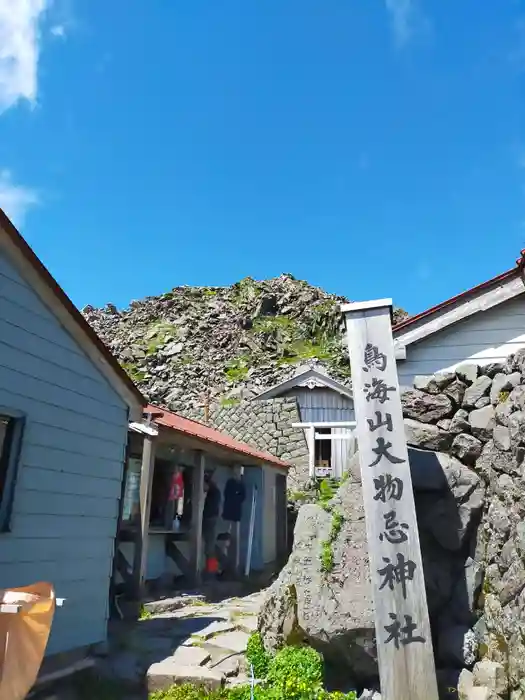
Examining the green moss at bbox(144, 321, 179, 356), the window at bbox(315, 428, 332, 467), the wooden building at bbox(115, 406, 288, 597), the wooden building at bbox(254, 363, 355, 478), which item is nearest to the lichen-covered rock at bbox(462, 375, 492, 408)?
the wooden building at bbox(115, 406, 288, 597)

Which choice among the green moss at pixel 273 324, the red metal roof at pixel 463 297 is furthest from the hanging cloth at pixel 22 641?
the green moss at pixel 273 324

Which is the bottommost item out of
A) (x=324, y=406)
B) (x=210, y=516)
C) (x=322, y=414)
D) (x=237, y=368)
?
(x=210, y=516)

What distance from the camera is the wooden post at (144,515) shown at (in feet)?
30.9

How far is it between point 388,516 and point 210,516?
29.3 ft

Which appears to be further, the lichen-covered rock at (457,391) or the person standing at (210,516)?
the person standing at (210,516)

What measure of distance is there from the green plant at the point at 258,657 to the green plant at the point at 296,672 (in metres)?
0.14

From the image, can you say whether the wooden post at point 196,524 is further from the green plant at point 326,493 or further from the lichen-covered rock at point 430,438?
the lichen-covered rock at point 430,438

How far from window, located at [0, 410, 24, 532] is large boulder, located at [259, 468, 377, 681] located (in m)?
3.43

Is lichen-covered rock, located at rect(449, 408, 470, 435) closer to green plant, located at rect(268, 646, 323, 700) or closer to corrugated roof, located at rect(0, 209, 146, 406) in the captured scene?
green plant, located at rect(268, 646, 323, 700)

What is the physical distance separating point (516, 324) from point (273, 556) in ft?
38.4

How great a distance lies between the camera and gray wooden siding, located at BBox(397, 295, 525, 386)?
9008mm

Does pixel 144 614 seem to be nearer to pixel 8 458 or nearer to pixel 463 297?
pixel 8 458

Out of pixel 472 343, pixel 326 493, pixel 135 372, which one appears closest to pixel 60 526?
pixel 472 343

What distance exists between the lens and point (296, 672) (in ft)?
19.8
